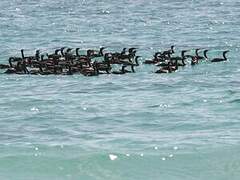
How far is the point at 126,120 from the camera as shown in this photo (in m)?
22.9

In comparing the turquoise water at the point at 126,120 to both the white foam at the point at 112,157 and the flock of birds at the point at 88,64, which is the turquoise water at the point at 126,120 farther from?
the flock of birds at the point at 88,64

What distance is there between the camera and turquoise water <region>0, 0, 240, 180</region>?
1788cm

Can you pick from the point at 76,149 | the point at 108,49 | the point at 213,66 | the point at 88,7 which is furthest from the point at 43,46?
the point at 88,7

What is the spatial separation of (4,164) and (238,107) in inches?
367

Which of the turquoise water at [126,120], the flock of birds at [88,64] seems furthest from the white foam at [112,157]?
the flock of birds at [88,64]

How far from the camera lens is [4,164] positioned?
1820 centimetres

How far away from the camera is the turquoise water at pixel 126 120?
17.9m

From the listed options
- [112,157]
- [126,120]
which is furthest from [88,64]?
[112,157]

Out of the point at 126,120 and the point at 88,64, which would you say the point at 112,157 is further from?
the point at 88,64

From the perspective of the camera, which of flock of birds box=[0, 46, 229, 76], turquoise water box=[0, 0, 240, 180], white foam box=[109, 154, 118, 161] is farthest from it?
flock of birds box=[0, 46, 229, 76]

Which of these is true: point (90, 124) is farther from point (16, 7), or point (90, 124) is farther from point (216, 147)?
point (16, 7)

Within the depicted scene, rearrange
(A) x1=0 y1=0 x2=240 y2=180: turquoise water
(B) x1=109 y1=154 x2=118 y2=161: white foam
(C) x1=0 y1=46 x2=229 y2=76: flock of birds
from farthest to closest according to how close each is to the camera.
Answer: (C) x1=0 y1=46 x2=229 y2=76: flock of birds, (B) x1=109 y1=154 x2=118 y2=161: white foam, (A) x1=0 y1=0 x2=240 y2=180: turquoise water

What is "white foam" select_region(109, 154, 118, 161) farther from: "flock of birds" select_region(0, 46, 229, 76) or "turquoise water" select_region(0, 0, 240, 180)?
"flock of birds" select_region(0, 46, 229, 76)

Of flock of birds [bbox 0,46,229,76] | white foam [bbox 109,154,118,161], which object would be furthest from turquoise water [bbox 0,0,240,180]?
flock of birds [bbox 0,46,229,76]
